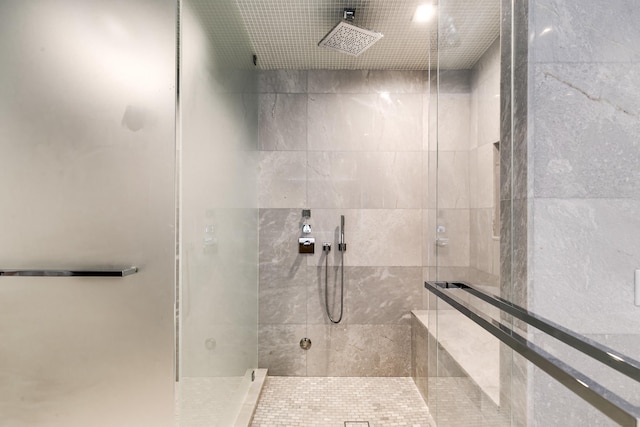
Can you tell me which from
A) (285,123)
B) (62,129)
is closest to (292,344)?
(285,123)

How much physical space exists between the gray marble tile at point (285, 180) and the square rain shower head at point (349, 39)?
2.63 ft

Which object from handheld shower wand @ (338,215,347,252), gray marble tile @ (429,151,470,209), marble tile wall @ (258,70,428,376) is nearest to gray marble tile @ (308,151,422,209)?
marble tile wall @ (258,70,428,376)

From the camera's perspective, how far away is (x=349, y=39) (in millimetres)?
2178

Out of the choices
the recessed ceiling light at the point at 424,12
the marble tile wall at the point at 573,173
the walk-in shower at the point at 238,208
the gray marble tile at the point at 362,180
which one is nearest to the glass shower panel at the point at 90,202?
the walk-in shower at the point at 238,208

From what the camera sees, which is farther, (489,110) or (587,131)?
(489,110)

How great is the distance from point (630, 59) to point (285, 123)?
7.09 ft

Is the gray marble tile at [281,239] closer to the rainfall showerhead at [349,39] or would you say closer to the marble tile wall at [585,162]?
the rainfall showerhead at [349,39]

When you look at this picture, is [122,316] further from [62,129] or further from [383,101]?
[383,101]

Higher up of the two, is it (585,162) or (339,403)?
(585,162)

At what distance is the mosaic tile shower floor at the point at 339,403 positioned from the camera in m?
2.10

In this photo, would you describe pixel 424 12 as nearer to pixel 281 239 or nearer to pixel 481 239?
pixel 481 239

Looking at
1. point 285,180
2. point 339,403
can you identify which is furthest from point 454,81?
point 339,403

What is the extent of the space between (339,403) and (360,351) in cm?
47

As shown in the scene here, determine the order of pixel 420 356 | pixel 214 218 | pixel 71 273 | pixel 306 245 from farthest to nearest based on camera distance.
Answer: pixel 306 245, pixel 420 356, pixel 214 218, pixel 71 273
